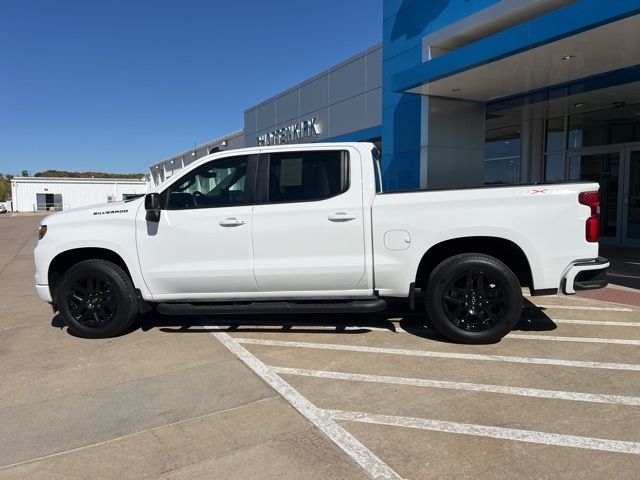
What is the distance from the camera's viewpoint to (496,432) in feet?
10.7

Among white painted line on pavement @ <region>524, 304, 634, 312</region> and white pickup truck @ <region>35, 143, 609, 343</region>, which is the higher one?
white pickup truck @ <region>35, 143, 609, 343</region>

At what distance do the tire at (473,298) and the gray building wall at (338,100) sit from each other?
35.4 feet

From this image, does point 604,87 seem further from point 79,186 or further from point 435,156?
point 79,186

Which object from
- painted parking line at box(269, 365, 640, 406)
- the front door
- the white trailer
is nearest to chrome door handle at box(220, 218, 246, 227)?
the front door

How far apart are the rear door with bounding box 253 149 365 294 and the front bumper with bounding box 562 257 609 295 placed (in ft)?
6.43

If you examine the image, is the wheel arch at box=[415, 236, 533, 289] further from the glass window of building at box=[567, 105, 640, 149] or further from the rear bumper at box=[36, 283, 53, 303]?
the glass window of building at box=[567, 105, 640, 149]

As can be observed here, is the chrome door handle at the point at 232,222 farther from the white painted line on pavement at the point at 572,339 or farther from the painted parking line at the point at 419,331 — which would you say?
the white painted line on pavement at the point at 572,339

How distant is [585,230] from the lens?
4.73 meters

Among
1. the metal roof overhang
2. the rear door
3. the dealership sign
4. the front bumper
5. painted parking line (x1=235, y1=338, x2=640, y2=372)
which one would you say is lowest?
painted parking line (x1=235, y1=338, x2=640, y2=372)

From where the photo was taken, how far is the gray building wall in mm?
15180

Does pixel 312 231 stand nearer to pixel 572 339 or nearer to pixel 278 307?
pixel 278 307

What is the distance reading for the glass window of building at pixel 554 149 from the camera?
13711mm

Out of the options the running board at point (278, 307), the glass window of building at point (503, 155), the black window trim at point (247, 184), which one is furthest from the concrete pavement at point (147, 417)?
the glass window of building at point (503, 155)

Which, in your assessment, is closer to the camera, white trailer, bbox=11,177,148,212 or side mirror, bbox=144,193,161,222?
side mirror, bbox=144,193,161,222
